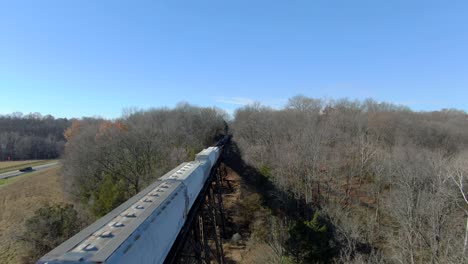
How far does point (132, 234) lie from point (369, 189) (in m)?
27.8

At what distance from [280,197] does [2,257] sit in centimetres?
1941

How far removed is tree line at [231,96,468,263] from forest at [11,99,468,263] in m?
0.10

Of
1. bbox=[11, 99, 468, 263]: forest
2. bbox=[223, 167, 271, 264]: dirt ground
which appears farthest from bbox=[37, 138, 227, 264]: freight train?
bbox=[223, 167, 271, 264]: dirt ground

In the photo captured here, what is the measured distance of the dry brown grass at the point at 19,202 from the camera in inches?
616

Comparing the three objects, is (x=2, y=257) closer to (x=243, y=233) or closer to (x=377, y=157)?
(x=243, y=233)

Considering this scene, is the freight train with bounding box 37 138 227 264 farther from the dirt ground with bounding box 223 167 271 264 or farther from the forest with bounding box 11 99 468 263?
the dirt ground with bounding box 223 167 271 264

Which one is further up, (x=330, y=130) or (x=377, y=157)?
(x=330, y=130)

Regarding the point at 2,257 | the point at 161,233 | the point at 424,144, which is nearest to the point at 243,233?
the point at 2,257

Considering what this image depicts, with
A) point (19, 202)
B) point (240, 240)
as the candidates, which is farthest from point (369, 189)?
point (19, 202)

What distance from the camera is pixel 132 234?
329 cm

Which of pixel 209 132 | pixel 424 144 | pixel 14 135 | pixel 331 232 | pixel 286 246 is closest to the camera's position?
pixel 286 246

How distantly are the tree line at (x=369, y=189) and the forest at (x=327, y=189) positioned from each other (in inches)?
3.8

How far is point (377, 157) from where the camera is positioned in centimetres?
2633

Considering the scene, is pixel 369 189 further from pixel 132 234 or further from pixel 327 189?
pixel 132 234
